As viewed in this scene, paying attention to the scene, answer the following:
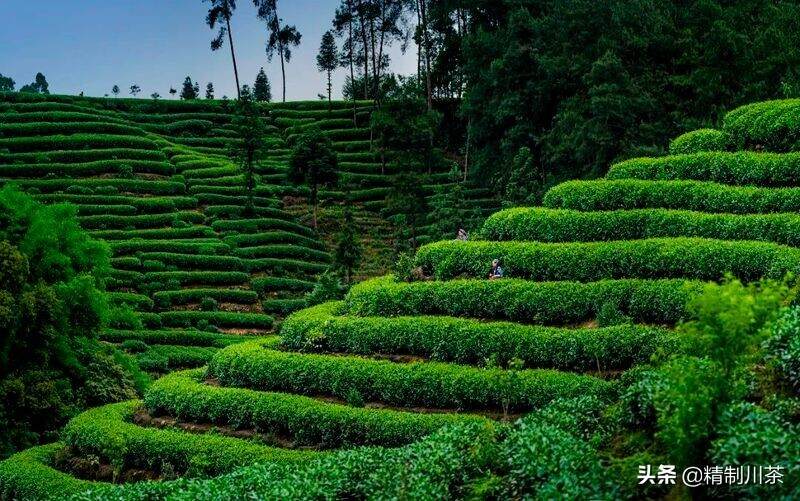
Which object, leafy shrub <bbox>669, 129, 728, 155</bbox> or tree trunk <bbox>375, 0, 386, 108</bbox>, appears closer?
leafy shrub <bbox>669, 129, 728, 155</bbox>

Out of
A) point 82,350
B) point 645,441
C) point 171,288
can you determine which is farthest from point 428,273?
point 171,288

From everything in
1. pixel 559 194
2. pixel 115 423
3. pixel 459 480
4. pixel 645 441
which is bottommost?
pixel 115 423

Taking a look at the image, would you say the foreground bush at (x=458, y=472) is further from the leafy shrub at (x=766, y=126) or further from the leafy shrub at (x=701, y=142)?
the leafy shrub at (x=701, y=142)

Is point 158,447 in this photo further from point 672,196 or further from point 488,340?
point 672,196

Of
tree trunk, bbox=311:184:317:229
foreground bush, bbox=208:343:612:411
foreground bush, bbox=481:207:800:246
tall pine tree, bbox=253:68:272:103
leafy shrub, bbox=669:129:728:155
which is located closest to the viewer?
foreground bush, bbox=208:343:612:411

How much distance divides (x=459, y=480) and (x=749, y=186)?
1591 cm

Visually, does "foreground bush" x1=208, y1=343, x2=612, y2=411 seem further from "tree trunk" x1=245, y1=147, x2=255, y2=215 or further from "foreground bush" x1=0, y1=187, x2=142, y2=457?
"tree trunk" x1=245, y1=147, x2=255, y2=215

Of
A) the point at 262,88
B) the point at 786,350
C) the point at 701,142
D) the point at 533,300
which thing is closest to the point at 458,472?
the point at 786,350

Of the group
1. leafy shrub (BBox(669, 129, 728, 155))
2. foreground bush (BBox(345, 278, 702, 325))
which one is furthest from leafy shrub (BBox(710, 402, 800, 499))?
leafy shrub (BBox(669, 129, 728, 155))

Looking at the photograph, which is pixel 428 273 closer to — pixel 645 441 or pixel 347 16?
pixel 645 441

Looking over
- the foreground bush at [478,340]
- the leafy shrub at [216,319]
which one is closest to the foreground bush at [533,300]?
the foreground bush at [478,340]

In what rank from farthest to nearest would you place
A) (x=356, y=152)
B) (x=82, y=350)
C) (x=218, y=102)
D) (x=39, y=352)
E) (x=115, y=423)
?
(x=218, y=102)
(x=356, y=152)
(x=82, y=350)
(x=39, y=352)
(x=115, y=423)

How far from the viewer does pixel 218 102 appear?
79.6 m

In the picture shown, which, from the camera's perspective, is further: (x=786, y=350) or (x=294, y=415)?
(x=294, y=415)
